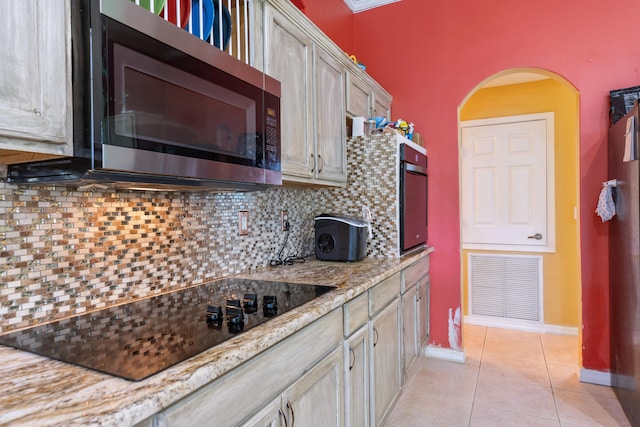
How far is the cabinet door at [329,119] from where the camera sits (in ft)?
6.70

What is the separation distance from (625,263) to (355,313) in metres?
1.70

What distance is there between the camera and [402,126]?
2.60m

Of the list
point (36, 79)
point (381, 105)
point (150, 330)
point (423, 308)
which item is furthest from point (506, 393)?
point (36, 79)

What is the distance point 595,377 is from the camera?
99.0 inches

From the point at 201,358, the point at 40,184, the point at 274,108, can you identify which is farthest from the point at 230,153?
the point at 201,358

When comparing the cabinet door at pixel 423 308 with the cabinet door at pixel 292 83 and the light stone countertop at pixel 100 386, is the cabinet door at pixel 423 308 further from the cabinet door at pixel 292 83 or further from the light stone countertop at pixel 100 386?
the light stone countertop at pixel 100 386

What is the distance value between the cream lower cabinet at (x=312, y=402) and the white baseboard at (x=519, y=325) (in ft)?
9.33

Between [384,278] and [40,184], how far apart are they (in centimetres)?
145

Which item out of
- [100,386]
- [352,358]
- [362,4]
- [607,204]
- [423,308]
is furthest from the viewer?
[362,4]

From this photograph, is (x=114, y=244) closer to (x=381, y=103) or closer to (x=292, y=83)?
(x=292, y=83)

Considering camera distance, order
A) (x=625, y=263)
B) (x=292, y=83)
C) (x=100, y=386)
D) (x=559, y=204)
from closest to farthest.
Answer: (x=100, y=386) < (x=292, y=83) < (x=625, y=263) < (x=559, y=204)

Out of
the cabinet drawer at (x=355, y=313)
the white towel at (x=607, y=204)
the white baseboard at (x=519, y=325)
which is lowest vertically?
the white baseboard at (x=519, y=325)

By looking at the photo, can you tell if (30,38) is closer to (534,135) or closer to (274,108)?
(274,108)

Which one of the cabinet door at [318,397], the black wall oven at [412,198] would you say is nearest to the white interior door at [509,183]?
the black wall oven at [412,198]
